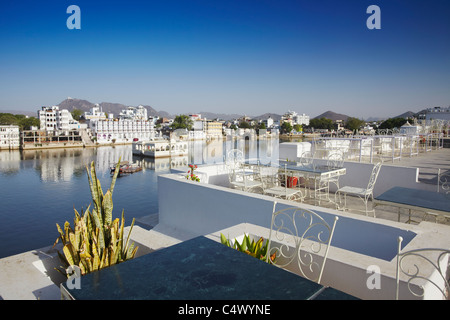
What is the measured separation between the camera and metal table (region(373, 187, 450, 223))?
315cm


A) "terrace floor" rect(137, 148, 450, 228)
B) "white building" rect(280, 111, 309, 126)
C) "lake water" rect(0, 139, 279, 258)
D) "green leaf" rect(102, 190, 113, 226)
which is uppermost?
"white building" rect(280, 111, 309, 126)

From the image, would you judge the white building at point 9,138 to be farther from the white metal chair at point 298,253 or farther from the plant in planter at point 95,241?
the white metal chair at point 298,253

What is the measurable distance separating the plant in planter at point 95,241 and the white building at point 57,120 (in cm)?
9173

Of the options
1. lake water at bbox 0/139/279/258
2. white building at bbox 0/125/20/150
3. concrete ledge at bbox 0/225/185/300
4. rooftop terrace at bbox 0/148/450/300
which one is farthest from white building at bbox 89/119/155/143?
concrete ledge at bbox 0/225/185/300

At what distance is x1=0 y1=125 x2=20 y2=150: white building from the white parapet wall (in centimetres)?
7435

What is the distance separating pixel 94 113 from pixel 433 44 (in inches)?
4502

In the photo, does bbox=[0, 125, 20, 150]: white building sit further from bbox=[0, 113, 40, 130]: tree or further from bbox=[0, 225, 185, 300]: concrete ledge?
bbox=[0, 225, 185, 300]: concrete ledge

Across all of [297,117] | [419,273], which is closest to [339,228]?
[419,273]

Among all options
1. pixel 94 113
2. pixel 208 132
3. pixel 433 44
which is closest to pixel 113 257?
Result: pixel 433 44

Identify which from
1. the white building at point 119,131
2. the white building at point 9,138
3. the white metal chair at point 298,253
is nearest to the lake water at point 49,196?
the white metal chair at point 298,253

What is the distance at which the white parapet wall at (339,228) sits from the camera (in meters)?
2.01

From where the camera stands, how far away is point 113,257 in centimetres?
222

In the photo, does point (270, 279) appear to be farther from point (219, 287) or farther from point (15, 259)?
point (15, 259)

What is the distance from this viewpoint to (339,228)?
303 centimetres
